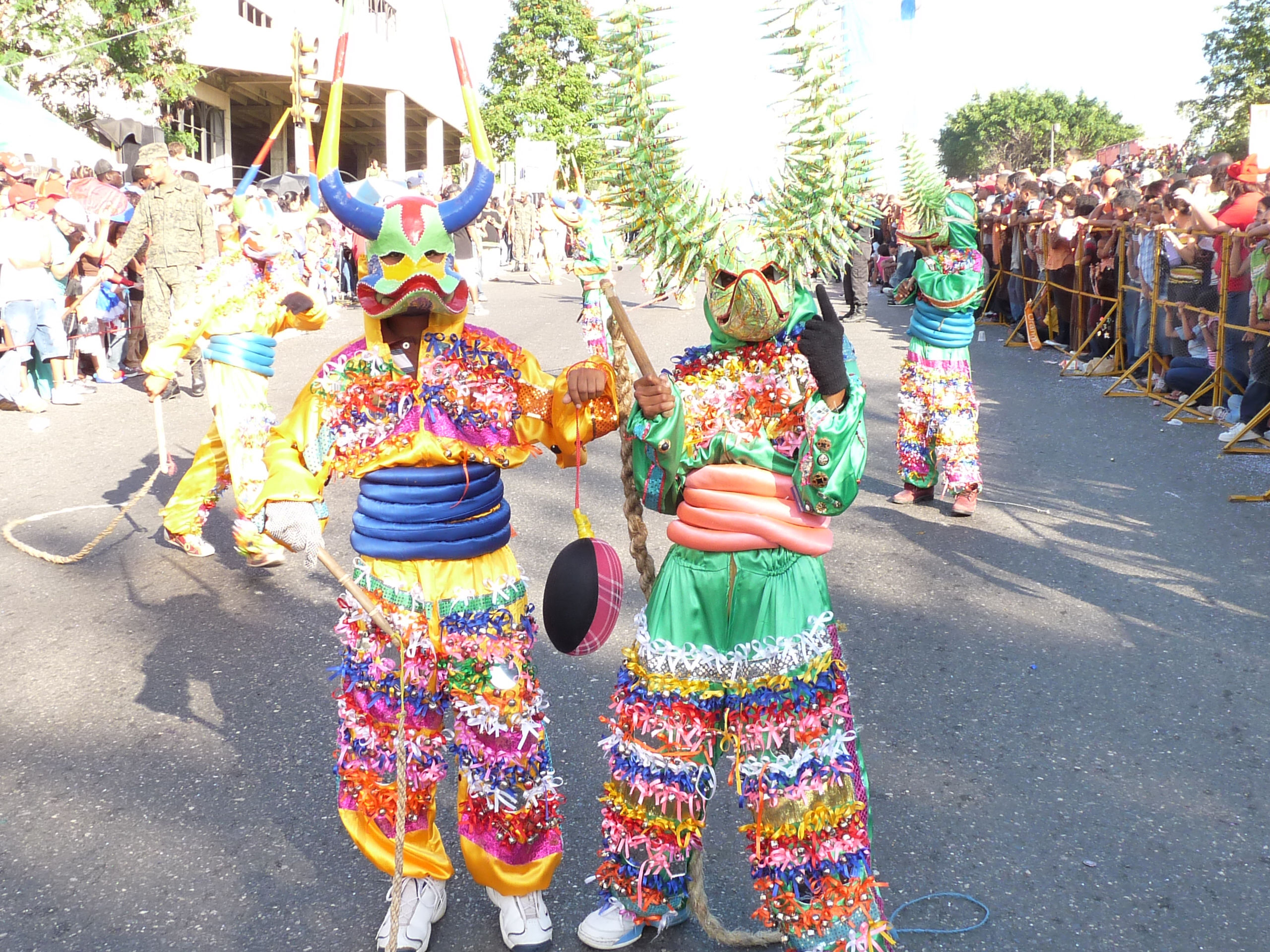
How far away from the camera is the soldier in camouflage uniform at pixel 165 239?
8.98 m

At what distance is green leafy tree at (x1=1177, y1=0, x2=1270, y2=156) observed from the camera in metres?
39.7

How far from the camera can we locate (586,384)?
8.75ft

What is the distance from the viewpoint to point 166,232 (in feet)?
29.7

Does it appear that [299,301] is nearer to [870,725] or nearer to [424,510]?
[424,510]

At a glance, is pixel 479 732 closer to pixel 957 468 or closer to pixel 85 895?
pixel 85 895

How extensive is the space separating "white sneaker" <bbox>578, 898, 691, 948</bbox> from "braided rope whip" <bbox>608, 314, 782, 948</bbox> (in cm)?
13

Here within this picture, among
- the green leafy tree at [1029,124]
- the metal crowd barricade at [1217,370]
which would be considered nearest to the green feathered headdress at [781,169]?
the metal crowd barricade at [1217,370]

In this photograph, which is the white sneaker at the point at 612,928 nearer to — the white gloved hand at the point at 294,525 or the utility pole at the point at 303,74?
the white gloved hand at the point at 294,525

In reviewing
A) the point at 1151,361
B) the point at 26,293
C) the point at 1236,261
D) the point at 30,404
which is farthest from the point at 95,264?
the point at 1236,261

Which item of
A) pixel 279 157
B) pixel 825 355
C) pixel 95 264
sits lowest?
pixel 825 355

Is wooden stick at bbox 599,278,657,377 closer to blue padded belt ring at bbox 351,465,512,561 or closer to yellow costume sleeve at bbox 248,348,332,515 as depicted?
blue padded belt ring at bbox 351,465,512,561

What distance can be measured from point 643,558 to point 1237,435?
22.1 ft

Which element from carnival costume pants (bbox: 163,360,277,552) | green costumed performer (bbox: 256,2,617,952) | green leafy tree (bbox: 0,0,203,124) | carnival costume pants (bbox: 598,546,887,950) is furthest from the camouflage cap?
green leafy tree (bbox: 0,0,203,124)

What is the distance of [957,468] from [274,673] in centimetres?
399
